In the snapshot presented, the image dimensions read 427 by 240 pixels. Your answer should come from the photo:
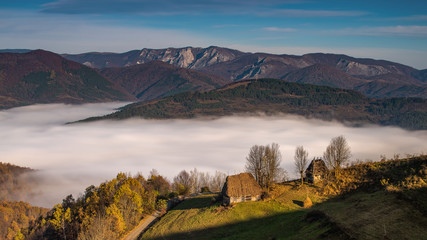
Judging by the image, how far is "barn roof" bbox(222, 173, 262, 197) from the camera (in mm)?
74250

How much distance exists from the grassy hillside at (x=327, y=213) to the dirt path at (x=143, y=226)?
5.61 m

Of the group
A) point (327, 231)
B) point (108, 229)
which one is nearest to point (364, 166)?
point (327, 231)

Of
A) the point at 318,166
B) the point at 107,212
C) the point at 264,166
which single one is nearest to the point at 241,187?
the point at 264,166

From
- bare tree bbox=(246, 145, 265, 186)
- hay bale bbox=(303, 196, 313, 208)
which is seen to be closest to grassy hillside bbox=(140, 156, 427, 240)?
hay bale bbox=(303, 196, 313, 208)

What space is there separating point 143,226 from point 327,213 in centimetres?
5081

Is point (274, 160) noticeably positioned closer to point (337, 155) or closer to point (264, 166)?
point (264, 166)

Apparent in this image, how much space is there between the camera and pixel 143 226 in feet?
277

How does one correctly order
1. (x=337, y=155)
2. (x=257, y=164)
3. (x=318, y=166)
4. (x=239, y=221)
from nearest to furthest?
(x=239, y=221) < (x=337, y=155) < (x=318, y=166) < (x=257, y=164)

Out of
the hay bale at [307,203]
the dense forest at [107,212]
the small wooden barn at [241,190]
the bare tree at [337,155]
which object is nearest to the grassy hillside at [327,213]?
the hay bale at [307,203]

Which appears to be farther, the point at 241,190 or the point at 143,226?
the point at 143,226

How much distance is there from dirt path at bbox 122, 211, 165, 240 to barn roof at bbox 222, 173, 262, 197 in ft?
75.4

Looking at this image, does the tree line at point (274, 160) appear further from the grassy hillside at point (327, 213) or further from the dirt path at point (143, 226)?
the dirt path at point (143, 226)

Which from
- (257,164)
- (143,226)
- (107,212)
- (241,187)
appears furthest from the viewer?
(143,226)

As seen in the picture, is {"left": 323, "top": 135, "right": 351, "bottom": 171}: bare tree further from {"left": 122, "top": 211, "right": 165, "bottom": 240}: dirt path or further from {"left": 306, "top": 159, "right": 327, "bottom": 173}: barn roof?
{"left": 122, "top": 211, "right": 165, "bottom": 240}: dirt path
